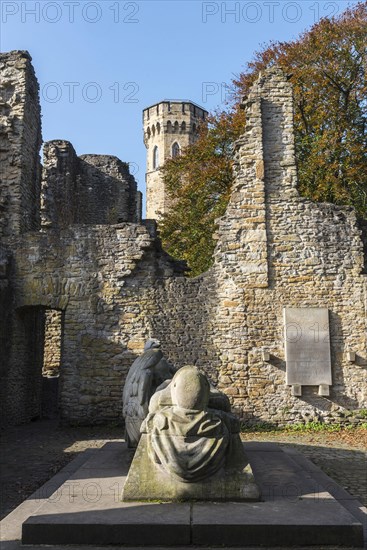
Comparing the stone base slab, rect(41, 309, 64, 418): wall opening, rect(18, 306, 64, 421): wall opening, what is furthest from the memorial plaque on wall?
rect(41, 309, 64, 418): wall opening

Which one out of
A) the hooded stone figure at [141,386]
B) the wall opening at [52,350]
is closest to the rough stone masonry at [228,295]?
the wall opening at [52,350]

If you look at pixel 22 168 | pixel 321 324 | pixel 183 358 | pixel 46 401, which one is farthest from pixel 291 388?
pixel 22 168

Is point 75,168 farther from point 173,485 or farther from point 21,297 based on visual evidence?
point 173,485

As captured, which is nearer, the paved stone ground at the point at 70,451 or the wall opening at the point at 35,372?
the paved stone ground at the point at 70,451

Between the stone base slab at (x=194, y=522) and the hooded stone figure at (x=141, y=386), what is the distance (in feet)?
4.22

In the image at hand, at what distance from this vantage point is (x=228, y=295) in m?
11.7

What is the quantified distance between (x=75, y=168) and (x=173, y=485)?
16036 millimetres

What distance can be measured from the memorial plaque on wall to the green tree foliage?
265 inches

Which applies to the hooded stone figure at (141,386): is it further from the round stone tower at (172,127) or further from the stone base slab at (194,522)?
the round stone tower at (172,127)

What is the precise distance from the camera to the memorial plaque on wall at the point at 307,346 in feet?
37.0

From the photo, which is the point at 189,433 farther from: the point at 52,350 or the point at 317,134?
the point at 317,134

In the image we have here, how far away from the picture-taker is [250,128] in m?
12.2

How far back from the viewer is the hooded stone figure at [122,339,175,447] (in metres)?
5.95

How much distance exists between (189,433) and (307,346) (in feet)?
24.2
